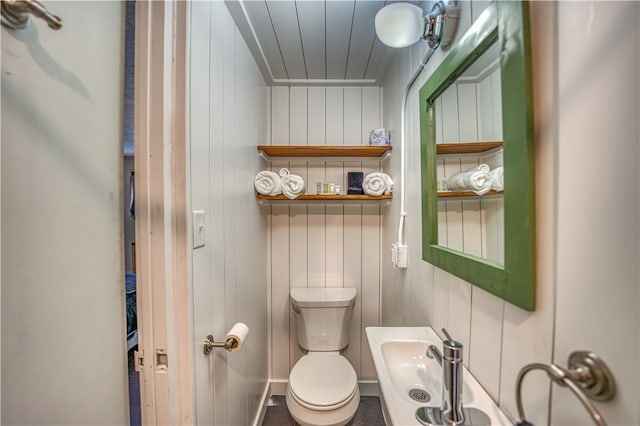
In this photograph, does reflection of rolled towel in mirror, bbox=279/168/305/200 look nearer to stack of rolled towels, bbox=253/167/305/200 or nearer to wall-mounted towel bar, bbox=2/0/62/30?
stack of rolled towels, bbox=253/167/305/200

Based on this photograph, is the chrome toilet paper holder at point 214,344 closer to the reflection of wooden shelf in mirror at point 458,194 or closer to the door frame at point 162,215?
the door frame at point 162,215

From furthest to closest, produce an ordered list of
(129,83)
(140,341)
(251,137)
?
(251,137) → (129,83) → (140,341)

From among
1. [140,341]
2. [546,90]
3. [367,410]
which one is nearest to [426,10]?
[546,90]

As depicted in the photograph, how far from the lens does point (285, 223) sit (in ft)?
6.09

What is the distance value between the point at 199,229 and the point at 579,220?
0.96m

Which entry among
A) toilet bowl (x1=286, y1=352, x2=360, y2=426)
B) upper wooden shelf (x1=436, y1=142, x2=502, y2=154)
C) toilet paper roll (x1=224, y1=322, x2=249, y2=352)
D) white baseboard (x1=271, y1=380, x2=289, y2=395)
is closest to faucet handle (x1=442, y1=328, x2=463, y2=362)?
upper wooden shelf (x1=436, y1=142, x2=502, y2=154)

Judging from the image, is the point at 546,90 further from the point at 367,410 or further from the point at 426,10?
the point at 367,410

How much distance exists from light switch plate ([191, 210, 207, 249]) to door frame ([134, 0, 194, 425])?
0.05 m

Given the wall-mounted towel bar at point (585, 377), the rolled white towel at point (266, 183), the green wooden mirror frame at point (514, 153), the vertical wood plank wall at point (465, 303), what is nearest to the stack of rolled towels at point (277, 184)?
the rolled white towel at point (266, 183)

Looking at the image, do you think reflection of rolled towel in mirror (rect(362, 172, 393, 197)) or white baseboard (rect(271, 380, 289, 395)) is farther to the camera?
white baseboard (rect(271, 380, 289, 395))

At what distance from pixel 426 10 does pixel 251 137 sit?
103 centimetres

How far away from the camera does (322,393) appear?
1297mm

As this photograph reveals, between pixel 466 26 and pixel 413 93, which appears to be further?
pixel 413 93

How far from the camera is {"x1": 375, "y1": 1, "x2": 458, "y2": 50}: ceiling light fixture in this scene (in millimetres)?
876
